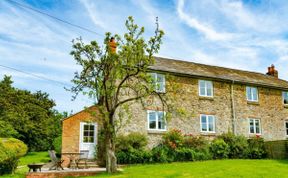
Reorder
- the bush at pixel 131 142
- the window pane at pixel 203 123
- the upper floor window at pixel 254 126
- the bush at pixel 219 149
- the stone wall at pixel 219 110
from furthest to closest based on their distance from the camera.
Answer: the upper floor window at pixel 254 126
the window pane at pixel 203 123
the bush at pixel 219 149
the stone wall at pixel 219 110
the bush at pixel 131 142

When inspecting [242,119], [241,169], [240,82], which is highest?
[240,82]

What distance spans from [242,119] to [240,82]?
3.21m

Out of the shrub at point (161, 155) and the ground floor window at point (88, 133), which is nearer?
the shrub at point (161, 155)

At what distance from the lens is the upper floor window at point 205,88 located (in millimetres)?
24506

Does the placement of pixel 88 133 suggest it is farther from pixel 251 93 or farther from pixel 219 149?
pixel 251 93

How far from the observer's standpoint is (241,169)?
49.4ft

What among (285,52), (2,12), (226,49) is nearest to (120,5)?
(2,12)

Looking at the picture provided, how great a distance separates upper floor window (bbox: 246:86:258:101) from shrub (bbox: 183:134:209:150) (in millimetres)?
7202

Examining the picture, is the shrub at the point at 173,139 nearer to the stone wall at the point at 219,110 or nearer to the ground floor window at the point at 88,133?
the stone wall at the point at 219,110

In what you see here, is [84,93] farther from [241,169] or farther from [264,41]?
[264,41]

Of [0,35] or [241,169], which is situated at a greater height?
[0,35]

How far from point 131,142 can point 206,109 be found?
768 centimetres

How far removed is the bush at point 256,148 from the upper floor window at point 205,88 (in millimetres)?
5015

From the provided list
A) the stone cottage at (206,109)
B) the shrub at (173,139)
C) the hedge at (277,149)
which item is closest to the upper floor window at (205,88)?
the stone cottage at (206,109)
